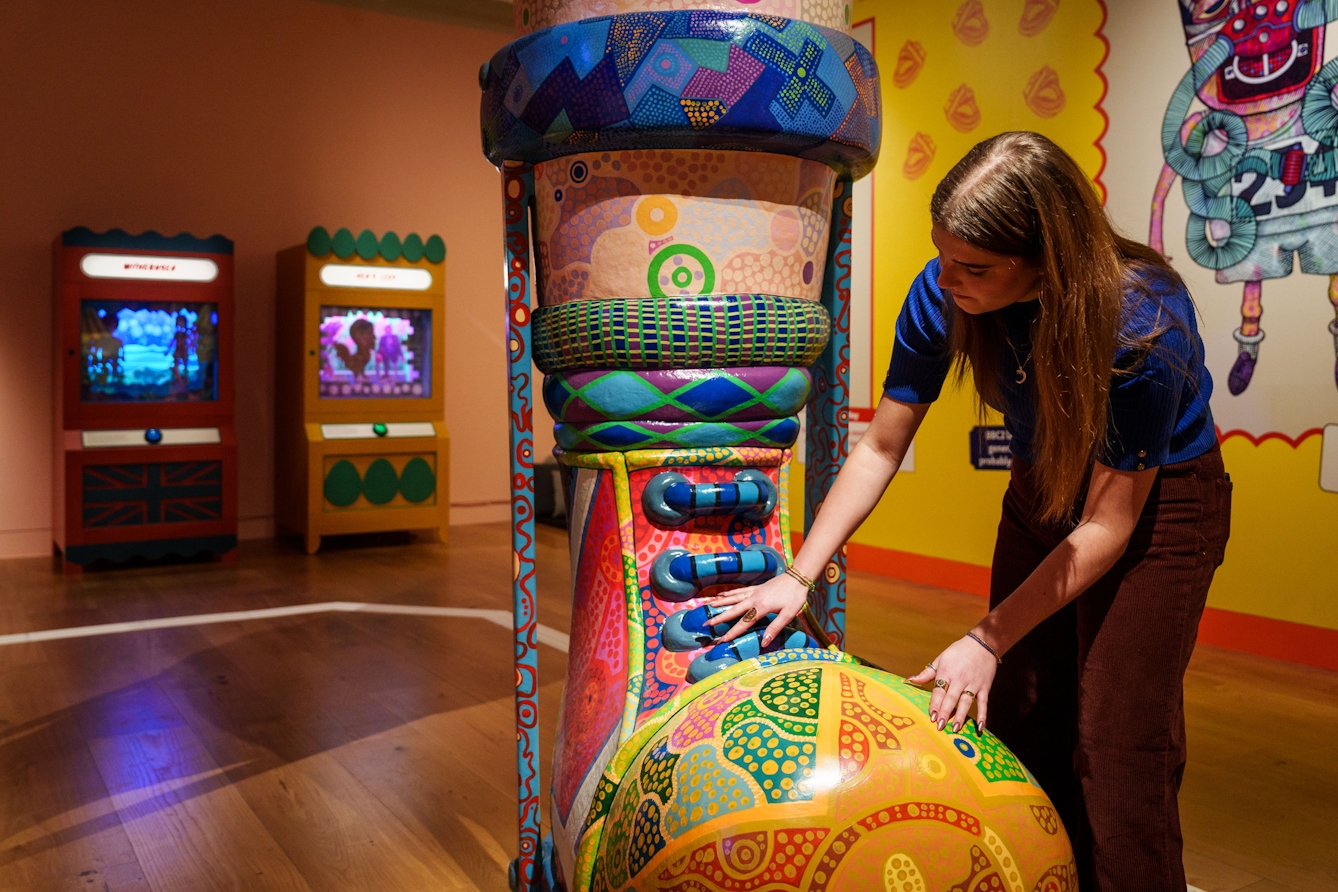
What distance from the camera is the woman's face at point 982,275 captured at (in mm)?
1187

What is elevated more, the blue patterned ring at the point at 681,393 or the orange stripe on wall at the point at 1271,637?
the blue patterned ring at the point at 681,393

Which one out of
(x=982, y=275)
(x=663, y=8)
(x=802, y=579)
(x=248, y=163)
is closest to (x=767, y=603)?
(x=802, y=579)

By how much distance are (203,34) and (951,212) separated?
639 cm

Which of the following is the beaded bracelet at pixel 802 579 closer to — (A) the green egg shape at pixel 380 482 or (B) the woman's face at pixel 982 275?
(B) the woman's face at pixel 982 275

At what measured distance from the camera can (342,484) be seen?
6.13m

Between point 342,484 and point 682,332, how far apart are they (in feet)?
16.8

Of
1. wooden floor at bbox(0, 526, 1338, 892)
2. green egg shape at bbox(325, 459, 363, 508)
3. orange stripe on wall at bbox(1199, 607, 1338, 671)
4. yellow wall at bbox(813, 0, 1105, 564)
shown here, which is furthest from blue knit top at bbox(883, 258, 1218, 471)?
green egg shape at bbox(325, 459, 363, 508)

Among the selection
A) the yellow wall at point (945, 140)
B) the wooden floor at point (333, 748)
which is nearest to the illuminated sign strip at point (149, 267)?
the wooden floor at point (333, 748)

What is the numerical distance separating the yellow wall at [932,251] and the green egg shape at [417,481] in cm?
216

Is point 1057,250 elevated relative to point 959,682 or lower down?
elevated

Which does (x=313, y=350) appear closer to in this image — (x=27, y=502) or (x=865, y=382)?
(x=27, y=502)

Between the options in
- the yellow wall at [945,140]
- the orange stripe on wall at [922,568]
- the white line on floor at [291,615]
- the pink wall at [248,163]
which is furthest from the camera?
the pink wall at [248,163]

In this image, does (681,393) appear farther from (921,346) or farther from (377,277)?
(377,277)

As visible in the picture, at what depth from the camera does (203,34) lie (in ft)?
20.9
